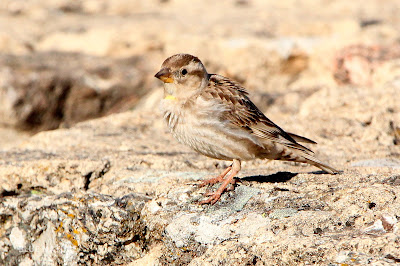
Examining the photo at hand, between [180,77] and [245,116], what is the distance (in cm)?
61

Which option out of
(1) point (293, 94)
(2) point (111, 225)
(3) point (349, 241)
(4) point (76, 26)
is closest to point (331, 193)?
(3) point (349, 241)

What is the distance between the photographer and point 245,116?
490cm

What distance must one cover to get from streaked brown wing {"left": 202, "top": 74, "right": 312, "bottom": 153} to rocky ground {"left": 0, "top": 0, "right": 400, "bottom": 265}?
0.34m

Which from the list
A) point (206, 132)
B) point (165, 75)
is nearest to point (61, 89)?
point (165, 75)

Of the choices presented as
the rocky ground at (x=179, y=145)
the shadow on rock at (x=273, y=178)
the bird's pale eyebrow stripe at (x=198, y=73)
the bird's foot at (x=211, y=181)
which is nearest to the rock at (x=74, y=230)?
the rocky ground at (x=179, y=145)

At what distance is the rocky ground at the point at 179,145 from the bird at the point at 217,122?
0.26 meters

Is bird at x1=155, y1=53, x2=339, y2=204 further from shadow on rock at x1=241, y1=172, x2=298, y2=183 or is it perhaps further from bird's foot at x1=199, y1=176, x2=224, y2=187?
shadow on rock at x1=241, y1=172, x2=298, y2=183

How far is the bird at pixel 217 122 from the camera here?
4586 mm

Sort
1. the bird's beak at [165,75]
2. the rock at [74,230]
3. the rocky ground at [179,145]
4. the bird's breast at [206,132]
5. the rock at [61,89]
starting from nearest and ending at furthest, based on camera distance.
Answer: the rocky ground at [179,145]
the rock at [74,230]
the bird's breast at [206,132]
the bird's beak at [165,75]
the rock at [61,89]

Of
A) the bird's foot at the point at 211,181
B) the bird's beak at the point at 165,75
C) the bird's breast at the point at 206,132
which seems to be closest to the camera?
the bird's foot at the point at 211,181

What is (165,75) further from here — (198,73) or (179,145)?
(179,145)

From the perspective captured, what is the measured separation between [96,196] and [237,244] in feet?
3.87

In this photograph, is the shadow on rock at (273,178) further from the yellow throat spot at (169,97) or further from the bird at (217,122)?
the yellow throat spot at (169,97)

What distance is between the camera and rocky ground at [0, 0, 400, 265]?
3619 mm
